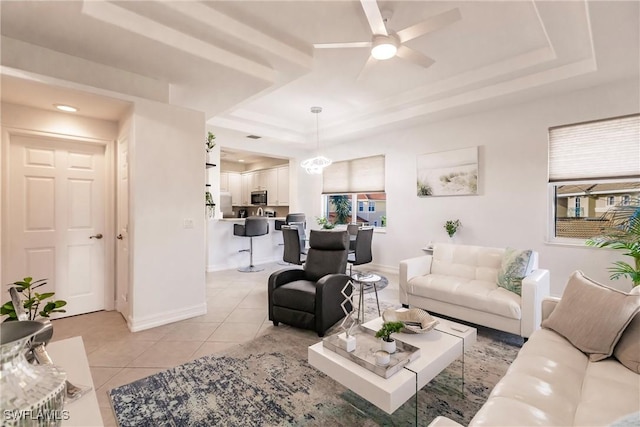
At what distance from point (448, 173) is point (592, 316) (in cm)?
334

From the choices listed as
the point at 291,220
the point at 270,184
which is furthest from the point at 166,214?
the point at 270,184

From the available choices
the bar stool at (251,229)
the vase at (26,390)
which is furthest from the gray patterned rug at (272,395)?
the bar stool at (251,229)

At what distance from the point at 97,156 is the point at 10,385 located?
12.5ft

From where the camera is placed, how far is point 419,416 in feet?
5.88

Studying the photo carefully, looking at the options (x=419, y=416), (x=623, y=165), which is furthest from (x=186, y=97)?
(x=623, y=165)

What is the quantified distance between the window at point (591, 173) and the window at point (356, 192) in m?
2.70

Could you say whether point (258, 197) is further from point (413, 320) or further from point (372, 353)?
point (372, 353)

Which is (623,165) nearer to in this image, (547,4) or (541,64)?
(541,64)

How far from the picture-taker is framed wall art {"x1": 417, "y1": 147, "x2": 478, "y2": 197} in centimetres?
455

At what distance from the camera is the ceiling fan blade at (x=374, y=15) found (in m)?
1.96

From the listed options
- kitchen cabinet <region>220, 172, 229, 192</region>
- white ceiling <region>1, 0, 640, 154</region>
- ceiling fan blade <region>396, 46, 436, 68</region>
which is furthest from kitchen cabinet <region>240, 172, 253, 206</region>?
ceiling fan blade <region>396, 46, 436, 68</region>

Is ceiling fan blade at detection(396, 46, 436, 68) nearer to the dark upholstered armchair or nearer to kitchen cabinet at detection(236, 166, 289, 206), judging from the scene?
the dark upholstered armchair

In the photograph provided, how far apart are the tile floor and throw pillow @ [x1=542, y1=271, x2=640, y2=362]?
7.04ft

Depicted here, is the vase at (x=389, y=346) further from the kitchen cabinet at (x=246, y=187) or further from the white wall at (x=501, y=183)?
the kitchen cabinet at (x=246, y=187)
